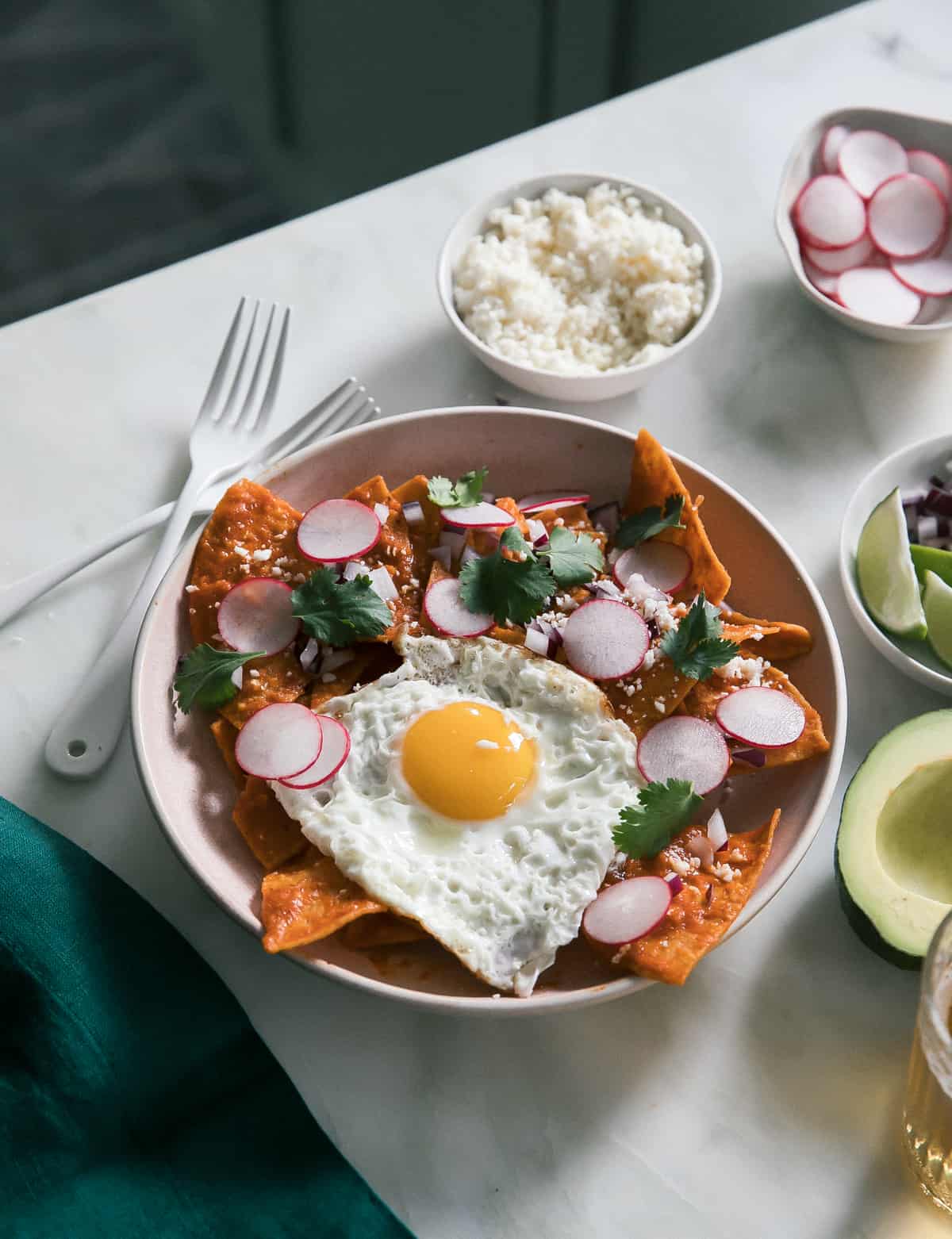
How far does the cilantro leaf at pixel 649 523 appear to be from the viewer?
1.84 meters

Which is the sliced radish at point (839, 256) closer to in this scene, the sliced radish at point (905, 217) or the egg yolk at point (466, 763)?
the sliced radish at point (905, 217)

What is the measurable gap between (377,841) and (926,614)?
0.94 meters

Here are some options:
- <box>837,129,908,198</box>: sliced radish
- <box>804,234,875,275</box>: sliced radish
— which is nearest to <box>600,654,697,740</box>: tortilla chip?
<box>804,234,875,275</box>: sliced radish

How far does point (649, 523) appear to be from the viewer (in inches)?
73.8

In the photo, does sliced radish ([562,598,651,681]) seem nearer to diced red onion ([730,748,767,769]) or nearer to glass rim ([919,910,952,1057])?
diced red onion ([730,748,767,769])

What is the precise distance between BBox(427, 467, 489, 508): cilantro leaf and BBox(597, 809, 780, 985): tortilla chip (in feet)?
1.98

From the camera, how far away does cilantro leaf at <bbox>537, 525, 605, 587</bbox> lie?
1.81m

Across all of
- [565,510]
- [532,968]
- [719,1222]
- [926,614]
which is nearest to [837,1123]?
[719,1222]

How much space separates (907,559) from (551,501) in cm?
56

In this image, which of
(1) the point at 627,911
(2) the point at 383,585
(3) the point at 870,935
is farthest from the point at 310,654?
(3) the point at 870,935

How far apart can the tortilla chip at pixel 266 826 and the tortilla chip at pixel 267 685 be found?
105 millimetres

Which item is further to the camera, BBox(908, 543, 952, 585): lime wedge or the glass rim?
BBox(908, 543, 952, 585): lime wedge

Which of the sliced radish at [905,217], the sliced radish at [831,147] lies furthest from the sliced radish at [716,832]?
the sliced radish at [831,147]

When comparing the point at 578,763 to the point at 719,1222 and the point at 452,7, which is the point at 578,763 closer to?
the point at 719,1222
